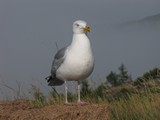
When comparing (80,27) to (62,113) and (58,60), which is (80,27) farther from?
(62,113)

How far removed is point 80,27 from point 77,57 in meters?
0.58

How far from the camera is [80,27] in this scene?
330 inches

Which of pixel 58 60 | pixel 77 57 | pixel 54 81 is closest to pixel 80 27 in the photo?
pixel 77 57

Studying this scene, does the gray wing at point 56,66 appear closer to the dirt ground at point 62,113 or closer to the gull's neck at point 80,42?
the gull's neck at point 80,42

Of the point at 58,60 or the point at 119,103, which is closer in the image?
the point at 58,60

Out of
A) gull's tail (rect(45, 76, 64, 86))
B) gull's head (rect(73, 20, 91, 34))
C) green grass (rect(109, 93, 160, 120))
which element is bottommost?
green grass (rect(109, 93, 160, 120))

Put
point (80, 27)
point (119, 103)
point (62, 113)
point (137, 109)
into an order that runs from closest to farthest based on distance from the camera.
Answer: point (62, 113) → point (80, 27) → point (137, 109) → point (119, 103)

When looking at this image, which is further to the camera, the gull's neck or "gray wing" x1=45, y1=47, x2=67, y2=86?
"gray wing" x1=45, y1=47, x2=67, y2=86

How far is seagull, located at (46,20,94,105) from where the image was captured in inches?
322

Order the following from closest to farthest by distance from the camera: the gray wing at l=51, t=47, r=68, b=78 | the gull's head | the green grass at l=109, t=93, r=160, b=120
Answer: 1. the gull's head
2. the gray wing at l=51, t=47, r=68, b=78
3. the green grass at l=109, t=93, r=160, b=120

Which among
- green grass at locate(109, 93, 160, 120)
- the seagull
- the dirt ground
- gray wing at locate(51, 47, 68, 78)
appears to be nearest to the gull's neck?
the seagull

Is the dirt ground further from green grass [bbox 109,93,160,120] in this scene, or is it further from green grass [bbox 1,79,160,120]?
green grass [bbox 109,93,160,120]

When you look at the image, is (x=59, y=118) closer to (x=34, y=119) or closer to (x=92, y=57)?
(x=34, y=119)

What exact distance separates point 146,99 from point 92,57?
7.53 feet
